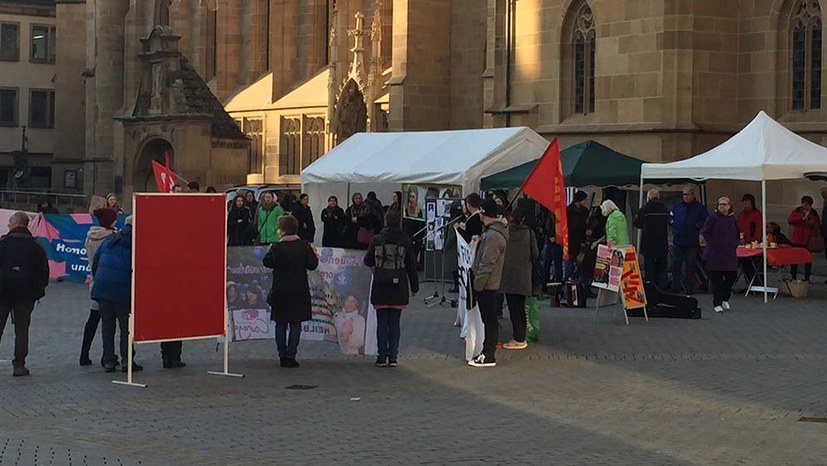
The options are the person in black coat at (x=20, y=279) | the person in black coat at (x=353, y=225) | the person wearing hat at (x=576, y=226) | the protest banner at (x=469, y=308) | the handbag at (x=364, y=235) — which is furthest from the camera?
the person in black coat at (x=353, y=225)

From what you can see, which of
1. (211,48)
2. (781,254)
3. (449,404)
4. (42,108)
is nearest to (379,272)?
(449,404)

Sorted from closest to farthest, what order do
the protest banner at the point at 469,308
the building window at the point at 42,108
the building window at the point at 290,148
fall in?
the protest banner at the point at 469,308
the building window at the point at 290,148
the building window at the point at 42,108

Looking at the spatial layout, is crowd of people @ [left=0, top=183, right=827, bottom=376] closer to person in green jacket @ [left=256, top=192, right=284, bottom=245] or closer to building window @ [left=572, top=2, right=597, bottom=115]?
person in green jacket @ [left=256, top=192, right=284, bottom=245]

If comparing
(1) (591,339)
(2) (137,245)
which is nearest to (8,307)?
(2) (137,245)

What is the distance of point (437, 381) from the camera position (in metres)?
13.6

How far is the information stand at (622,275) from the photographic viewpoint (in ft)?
59.2

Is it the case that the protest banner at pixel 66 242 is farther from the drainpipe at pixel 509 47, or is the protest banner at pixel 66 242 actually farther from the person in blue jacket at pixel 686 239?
the person in blue jacket at pixel 686 239

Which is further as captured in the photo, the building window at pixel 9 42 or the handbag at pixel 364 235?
the building window at pixel 9 42

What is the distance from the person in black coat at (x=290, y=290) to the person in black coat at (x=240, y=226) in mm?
11732

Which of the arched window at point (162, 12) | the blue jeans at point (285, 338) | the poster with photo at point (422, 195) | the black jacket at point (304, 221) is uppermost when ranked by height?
the arched window at point (162, 12)

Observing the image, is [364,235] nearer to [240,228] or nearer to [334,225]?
[334,225]

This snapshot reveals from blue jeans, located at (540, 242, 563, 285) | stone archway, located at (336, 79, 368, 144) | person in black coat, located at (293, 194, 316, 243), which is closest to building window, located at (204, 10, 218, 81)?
stone archway, located at (336, 79, 368, 144)

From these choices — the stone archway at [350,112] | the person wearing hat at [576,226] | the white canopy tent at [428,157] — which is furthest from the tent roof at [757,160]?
the stone archway at [350,112]

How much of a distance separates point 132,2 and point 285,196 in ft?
75.3
